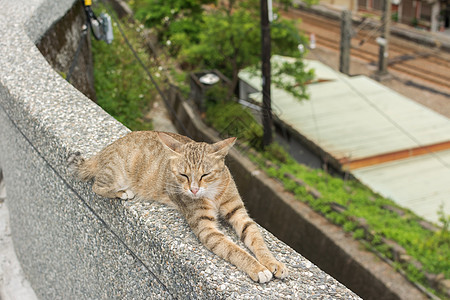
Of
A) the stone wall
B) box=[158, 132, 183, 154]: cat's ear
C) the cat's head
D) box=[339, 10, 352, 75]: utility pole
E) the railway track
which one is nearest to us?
the cat's head

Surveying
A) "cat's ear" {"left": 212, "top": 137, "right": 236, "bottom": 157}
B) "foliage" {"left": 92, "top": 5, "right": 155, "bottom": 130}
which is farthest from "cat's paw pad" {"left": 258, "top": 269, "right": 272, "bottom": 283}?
"foliage" {"left": 92, "top": 5, "right": 155, "bottom": 130}

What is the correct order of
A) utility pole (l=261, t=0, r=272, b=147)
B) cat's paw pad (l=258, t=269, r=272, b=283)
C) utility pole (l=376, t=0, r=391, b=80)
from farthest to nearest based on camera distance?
utility pole (l=376, t=0, r=391, b=80) → utility pole (l=261, t=0, r=272, b=147) → cat's paw pad (l=258, t=269, r=272, b=283)

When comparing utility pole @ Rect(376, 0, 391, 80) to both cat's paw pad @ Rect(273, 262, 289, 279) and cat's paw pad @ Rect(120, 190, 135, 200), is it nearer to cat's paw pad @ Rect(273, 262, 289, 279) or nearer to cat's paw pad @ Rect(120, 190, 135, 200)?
cat's paw pad @ Rect(120, 190, 135, 200)

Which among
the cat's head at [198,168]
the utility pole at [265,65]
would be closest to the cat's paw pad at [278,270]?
the cat's head at [198,168]

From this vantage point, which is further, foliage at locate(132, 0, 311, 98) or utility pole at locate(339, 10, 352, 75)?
utility pole at locate(339, 10, 352, 75)

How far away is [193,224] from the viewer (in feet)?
12.3

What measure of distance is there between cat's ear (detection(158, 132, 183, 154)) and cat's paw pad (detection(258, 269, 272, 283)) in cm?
131

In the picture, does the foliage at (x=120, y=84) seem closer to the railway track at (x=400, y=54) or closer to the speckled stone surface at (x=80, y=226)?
the speckled stone surface at (x=80, y=226)

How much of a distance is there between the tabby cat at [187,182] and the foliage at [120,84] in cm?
613

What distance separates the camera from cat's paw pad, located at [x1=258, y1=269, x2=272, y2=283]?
320 centimetres

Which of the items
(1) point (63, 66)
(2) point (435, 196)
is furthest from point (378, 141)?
(1) point (63, 66)

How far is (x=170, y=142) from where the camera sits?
4215mm

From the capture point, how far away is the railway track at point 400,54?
27891 mm

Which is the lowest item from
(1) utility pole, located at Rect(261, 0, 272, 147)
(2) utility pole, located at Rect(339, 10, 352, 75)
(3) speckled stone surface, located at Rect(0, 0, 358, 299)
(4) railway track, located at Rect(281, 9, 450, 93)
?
(4) railway track, located at Rect(281, 9, 450, 93)
